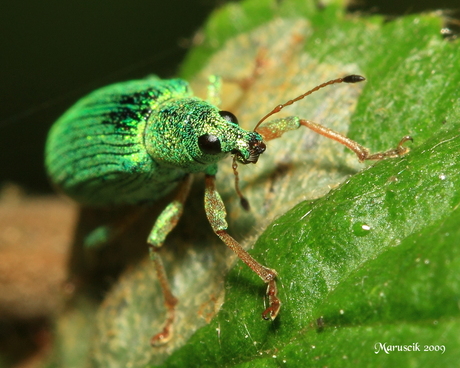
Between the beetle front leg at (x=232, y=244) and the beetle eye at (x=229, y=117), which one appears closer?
the beetle front leg at (x=232, y=244)

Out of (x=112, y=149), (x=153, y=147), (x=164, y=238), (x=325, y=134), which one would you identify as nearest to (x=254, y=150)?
(x=325, y=134)

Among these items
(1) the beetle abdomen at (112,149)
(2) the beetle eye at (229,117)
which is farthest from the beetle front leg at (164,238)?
(2) the beetle eye at (229,117)

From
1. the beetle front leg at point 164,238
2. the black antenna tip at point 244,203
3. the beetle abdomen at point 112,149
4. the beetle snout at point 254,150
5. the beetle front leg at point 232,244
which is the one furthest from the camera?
the beetle abdomen at point 112,149

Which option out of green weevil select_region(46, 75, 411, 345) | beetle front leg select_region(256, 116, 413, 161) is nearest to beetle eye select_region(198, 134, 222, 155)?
green weevil select_region(46, 75, 411, 345)

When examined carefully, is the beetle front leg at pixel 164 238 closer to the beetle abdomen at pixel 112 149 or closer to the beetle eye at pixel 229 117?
the beetle abdomen at pixel 112 149

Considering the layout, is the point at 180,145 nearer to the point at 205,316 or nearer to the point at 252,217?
the point at 252,217

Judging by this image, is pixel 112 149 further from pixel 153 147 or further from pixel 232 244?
pixel 232 244
